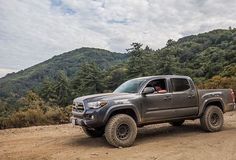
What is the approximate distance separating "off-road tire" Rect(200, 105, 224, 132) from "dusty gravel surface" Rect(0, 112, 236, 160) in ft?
0.74

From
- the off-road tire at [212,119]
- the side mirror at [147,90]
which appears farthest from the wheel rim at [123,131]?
the off-road tire at [212,119]

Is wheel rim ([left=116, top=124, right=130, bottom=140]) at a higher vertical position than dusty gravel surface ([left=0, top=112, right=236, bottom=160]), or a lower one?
higher

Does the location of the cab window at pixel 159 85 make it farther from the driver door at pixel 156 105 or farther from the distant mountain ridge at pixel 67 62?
the distant mountain ridge at pixel 67 62

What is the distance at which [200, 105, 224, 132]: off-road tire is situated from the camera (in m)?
10.9

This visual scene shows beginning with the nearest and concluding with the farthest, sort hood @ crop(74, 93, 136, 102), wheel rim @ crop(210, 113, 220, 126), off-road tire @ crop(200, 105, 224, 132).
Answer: hood @ crop(74, 93, 136, 102) → off-road tire @ crop(200, 105, 224, 132) → wheel rim @ crop(210, 113, 220, 126)

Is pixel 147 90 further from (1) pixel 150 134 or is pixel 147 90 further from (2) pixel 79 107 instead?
(1) pixel 150 134

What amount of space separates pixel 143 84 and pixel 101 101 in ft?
5.09

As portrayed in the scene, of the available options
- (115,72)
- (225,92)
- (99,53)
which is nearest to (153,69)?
(115,72)

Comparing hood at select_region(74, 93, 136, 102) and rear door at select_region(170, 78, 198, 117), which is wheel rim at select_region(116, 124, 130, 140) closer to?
hood at select_region(74, 93, 136, 102)

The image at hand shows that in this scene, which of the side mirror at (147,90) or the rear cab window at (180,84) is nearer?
the side mirror at (147,90)

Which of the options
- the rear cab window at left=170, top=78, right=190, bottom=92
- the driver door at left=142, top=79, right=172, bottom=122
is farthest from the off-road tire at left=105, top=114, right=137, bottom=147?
the rear cab window at left=170, top=78, right=190, bottom=92

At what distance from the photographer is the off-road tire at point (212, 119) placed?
1087cm

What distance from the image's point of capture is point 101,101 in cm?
895

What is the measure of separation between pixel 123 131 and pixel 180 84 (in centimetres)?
265
